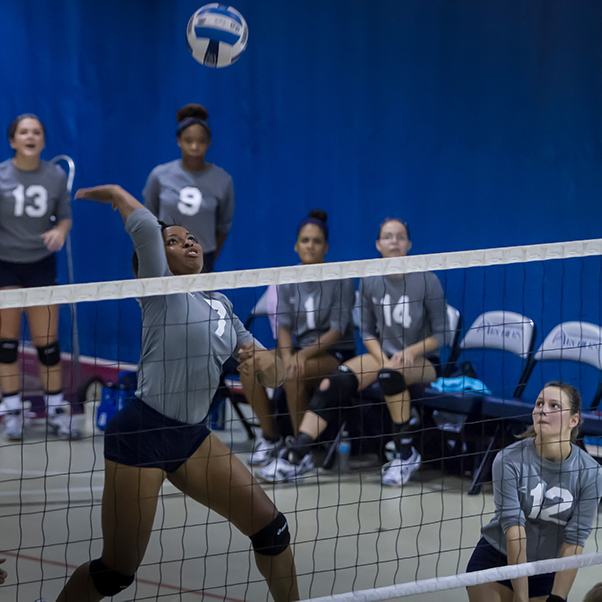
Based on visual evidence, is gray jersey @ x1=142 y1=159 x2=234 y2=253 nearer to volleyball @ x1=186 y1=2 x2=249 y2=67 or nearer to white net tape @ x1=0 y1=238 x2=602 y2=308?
volleyball @ x1=186 y1=2 x2=249 y2=67

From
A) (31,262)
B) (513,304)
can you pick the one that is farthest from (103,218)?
(513,304)

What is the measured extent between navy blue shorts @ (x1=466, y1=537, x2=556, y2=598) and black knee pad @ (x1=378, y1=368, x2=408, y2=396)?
68.1 inches

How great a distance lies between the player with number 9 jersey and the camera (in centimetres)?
558

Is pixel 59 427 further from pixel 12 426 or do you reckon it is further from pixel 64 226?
pixel 64 226

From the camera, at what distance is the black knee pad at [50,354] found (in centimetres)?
538

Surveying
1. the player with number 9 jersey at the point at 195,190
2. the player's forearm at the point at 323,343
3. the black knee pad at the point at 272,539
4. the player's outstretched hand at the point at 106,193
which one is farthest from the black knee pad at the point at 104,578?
the player with number 9 jersey at the point at 195,190

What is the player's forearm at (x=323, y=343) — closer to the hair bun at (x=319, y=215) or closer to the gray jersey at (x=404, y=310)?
the gray jersey at (x=404, y=310)

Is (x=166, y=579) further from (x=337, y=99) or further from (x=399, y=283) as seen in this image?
(x=337, y=99)

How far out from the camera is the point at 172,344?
299 cm

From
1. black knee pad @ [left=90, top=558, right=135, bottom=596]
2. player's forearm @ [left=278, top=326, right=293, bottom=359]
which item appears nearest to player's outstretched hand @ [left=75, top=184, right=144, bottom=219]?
black knee pad @ [left=90, top=558, right=135, bottom=596]

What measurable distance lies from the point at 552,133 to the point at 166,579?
434cm

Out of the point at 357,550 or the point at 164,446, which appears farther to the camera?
the point at 357,550

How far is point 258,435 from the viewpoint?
18.5 feet

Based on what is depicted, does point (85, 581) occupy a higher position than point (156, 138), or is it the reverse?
point (156, 138)
